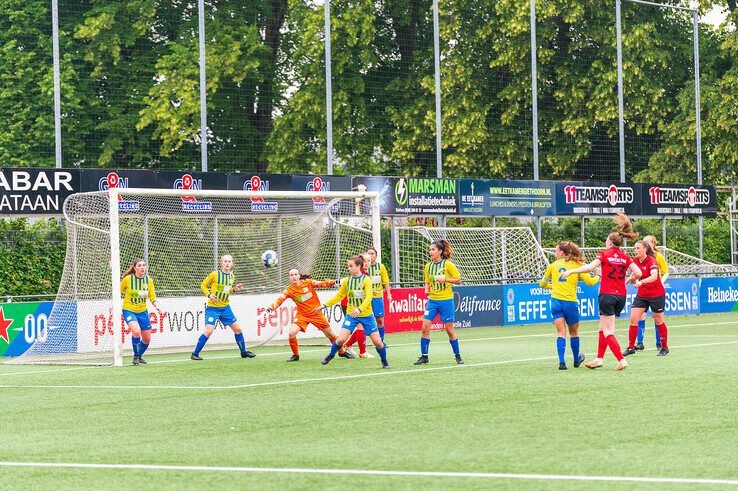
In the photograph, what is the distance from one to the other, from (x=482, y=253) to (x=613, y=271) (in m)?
15.8

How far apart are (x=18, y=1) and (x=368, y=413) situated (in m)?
26.3

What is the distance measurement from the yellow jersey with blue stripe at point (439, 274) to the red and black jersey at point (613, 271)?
2.46 metres

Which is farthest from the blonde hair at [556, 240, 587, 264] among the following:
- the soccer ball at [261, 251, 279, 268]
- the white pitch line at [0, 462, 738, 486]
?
the soccer ball at [261, 251, 279, 268]

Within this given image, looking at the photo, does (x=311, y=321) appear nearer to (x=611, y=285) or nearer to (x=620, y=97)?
(x=611, y=285)

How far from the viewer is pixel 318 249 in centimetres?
2688

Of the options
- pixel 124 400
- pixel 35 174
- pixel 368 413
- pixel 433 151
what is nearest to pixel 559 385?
pixel 368 413

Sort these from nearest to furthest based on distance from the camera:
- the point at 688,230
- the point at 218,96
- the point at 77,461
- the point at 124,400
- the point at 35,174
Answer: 1. the point at 77,461
2. the point at 124,400
3. the point at 35,174
4. the point at 218,96
5. the point at 688,230

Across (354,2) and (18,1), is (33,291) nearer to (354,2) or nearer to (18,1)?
(18,1)

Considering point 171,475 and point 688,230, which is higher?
point 688,230

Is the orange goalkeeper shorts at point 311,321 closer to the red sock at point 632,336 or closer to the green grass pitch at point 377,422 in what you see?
the green grass pitch at point 377,422

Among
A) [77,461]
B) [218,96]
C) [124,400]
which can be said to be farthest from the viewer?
[218,96]

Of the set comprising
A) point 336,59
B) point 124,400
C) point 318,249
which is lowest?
point 124,400

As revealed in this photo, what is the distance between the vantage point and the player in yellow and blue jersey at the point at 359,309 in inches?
741

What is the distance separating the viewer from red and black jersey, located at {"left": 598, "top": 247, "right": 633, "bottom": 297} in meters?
17.1
